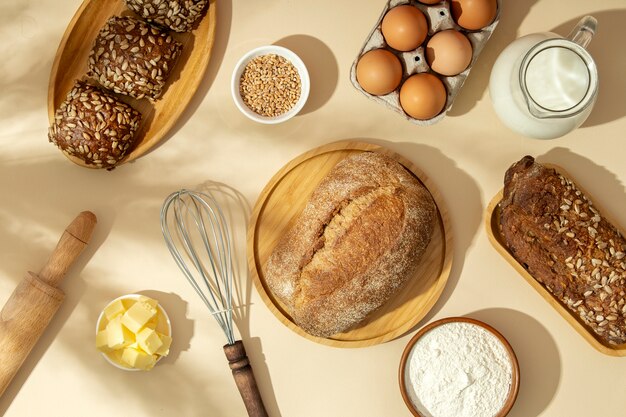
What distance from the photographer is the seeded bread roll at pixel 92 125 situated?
168cm

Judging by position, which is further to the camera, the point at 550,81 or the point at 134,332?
the point at 134,332

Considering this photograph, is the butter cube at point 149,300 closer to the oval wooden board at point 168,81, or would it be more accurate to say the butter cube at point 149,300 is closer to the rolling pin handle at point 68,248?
the rolling pin handle at point 68,248

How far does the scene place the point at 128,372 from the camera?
1.81 metres

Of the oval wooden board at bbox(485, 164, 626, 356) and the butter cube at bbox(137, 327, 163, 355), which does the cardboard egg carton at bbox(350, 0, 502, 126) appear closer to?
the oval wooden board at bbox(485, 164, 626, 356)

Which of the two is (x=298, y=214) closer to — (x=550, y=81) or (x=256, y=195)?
(x=256, y=195)

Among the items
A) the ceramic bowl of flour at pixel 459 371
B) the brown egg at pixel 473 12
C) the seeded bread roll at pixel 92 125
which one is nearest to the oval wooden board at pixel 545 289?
the ceramic bowl of flour at pixel 459 371

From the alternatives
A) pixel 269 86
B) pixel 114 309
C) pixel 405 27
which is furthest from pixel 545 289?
pixel 114 309

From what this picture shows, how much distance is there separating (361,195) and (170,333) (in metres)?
0.61

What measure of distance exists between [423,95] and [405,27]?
162 millimetres

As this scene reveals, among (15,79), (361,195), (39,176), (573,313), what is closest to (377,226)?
(361,195)

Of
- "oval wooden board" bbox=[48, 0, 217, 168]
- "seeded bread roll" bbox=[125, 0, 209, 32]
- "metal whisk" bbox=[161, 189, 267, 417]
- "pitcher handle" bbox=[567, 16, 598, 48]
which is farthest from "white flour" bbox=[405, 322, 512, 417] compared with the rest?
"seeded bread roll" bbox=[125, 0, 209, 32]

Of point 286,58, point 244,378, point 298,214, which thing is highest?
point 286,58

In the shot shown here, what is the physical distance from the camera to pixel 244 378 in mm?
1728

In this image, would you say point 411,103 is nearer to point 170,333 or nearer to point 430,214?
point 430,214
